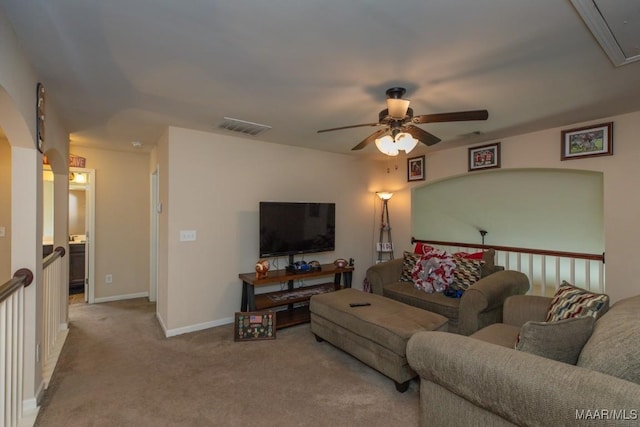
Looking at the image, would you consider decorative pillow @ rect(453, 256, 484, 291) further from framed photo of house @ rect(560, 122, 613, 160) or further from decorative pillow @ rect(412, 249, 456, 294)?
framed photo of house @ rect(560, 122, 613, 160)

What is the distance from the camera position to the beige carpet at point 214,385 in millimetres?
2023

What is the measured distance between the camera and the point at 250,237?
12.8 feet

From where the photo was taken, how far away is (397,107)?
2162 millimetres

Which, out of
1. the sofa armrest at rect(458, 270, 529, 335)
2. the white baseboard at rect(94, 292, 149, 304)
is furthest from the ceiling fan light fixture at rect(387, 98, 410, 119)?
the white baseboard at rect(94, 292, 149, 304)

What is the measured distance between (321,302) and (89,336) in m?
2.55

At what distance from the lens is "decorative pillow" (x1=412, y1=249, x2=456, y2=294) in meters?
3.36

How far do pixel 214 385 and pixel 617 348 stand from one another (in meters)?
2.45

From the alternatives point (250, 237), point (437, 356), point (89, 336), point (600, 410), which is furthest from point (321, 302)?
point (89, 336)

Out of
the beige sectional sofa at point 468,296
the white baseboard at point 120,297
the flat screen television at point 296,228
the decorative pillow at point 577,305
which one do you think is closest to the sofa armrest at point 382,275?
the beige sectional sofa at point 468,296

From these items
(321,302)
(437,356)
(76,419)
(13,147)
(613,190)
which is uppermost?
(13,147)

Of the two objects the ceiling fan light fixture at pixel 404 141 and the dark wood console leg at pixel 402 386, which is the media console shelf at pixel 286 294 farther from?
the ceiling fan light fixture at pixel 404 141

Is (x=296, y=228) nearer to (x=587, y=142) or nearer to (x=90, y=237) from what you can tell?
(x=90, y=237)

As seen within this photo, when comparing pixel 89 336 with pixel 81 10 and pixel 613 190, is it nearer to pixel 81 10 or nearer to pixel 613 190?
pixel 81 10

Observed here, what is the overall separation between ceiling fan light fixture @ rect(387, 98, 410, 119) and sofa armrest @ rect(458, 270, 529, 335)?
1728 mm
